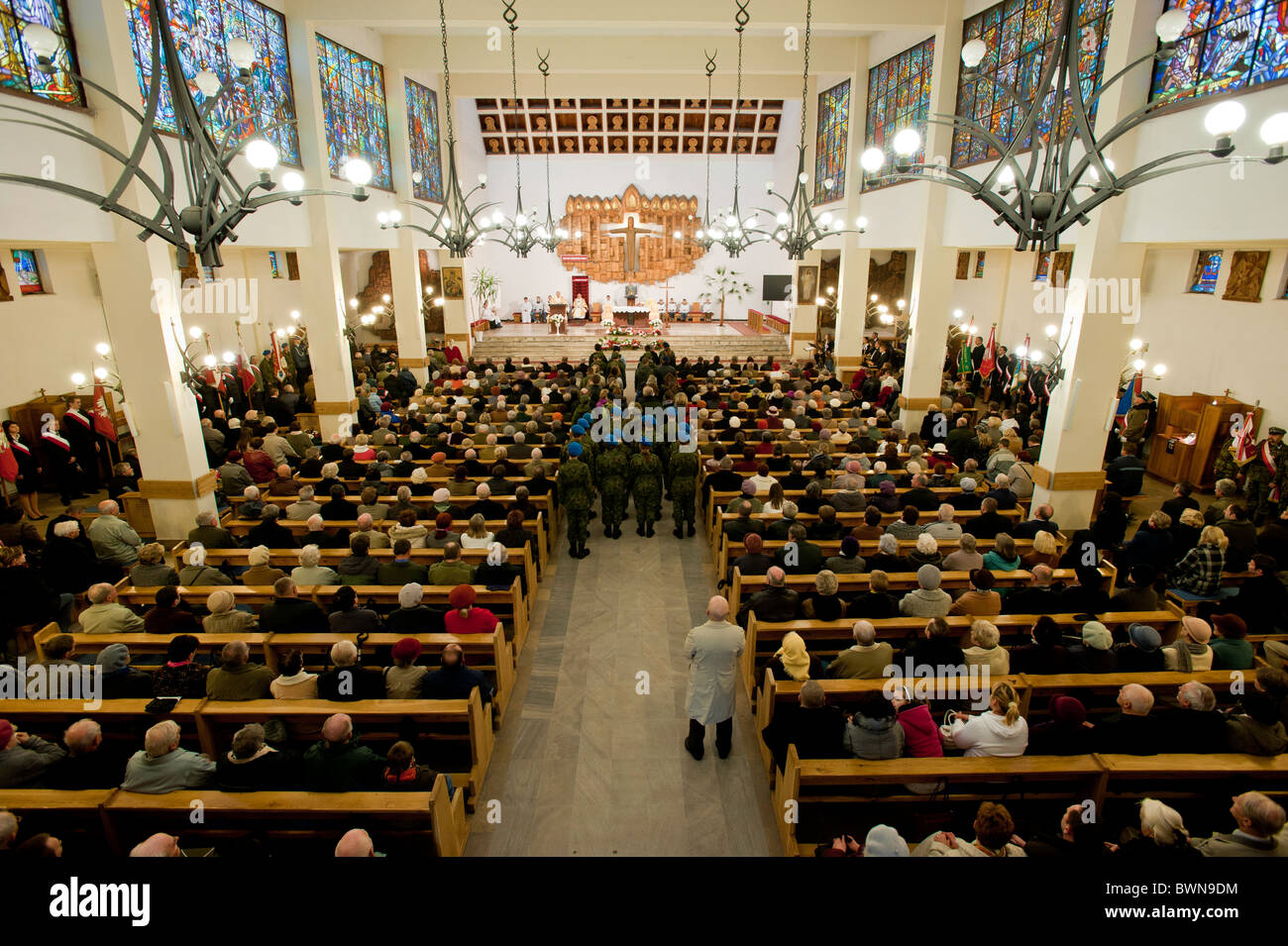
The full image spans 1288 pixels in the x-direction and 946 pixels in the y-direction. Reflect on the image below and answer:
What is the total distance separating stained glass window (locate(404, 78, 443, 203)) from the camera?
16281mm

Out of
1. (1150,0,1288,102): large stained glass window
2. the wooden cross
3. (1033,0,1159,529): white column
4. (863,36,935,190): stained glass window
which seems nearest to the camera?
(1150,0,1288,102): large stained glass window

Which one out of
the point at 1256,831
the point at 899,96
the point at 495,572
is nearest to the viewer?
the point at 1256,831

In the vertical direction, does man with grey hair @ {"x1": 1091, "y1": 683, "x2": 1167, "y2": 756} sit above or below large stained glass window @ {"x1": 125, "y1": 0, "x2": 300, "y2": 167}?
below

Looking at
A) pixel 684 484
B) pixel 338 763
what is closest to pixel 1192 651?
pixel 684 484

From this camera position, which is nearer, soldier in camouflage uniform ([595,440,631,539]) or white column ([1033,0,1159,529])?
white column ([1033,0,1159,529])

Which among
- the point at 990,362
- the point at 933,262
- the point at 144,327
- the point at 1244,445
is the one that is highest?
the point at 933,262

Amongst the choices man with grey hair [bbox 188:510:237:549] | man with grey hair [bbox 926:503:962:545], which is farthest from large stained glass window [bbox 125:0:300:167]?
man with grey hair [bbox 926:503:962:545]

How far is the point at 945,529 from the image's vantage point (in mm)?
6926

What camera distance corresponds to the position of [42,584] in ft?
20.6

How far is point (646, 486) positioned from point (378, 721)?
4936 mm

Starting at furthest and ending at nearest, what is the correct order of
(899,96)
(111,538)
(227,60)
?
(899,96), (227,60), (111,538)

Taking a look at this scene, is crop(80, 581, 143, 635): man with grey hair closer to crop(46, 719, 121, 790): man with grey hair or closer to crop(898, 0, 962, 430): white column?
crop(46, 719, 121, 790): man with grey hair

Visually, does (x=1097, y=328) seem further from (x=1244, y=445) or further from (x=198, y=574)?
(x=198, y=574)

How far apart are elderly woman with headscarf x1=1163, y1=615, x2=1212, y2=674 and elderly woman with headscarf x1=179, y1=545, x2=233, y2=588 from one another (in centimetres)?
749
